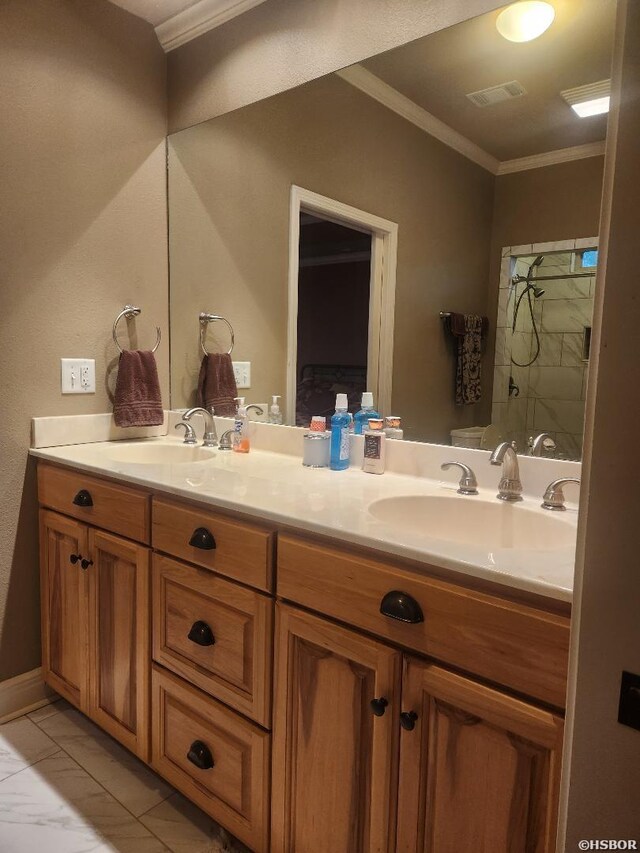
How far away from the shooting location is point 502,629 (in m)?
0.85

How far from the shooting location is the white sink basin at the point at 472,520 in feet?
3.99

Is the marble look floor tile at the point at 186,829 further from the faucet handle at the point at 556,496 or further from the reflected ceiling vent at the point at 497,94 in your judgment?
the reflected ceiling vent at the point at 497,94

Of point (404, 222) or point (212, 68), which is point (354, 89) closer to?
point (404, 222)

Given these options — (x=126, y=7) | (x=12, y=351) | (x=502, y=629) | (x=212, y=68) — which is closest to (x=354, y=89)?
(x=212, y=68)

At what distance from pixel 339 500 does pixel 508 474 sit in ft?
1.32

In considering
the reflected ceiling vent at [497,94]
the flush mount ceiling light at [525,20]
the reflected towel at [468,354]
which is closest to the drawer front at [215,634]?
the reflected towel at [468,354]

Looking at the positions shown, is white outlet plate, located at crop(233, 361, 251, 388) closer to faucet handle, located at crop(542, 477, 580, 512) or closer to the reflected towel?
the reflected towel

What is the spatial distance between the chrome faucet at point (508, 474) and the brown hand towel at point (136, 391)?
4.13ft

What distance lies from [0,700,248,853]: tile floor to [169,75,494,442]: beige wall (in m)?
1.16

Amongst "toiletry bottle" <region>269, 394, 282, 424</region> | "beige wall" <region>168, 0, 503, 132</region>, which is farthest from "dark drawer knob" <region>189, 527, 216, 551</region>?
"beige wall" <region>168, 0, 503, 132</region>

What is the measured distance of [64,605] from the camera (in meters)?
1.77

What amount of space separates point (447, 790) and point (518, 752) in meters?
0.16

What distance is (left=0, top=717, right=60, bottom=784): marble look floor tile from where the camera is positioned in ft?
5.32

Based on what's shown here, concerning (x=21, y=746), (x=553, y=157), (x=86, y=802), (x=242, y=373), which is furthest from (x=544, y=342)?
(x=21, y=746)
